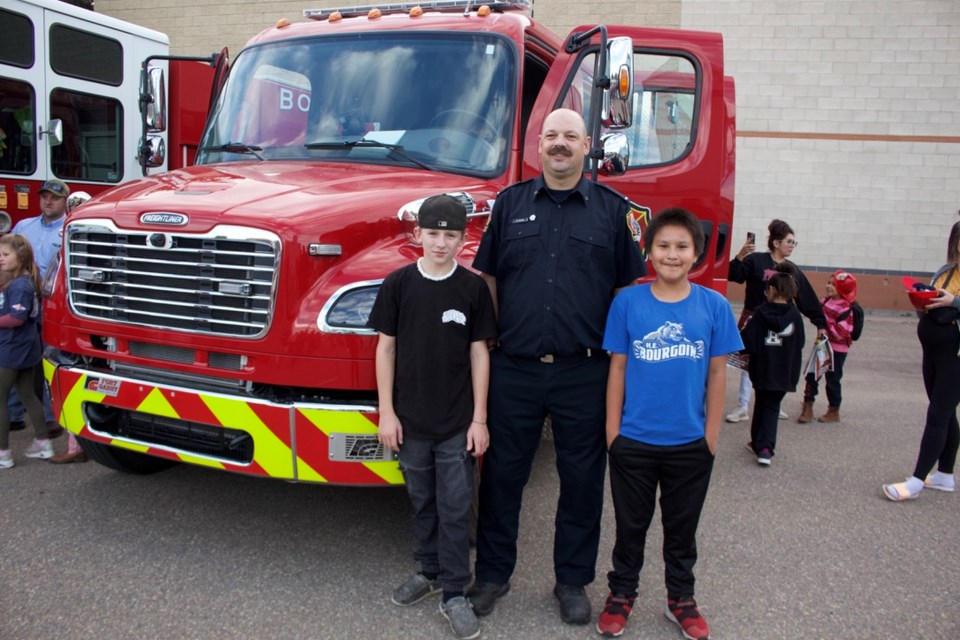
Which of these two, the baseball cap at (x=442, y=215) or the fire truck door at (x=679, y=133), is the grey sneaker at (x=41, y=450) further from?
the fire truck door at (x=679, y=133)

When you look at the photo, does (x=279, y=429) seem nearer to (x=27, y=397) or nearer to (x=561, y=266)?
(x=561, y=266)

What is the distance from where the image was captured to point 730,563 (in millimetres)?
4031

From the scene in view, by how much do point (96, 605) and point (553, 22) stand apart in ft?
45.8

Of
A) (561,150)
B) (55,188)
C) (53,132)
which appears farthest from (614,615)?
(53,132)

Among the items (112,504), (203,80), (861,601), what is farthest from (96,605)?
(203,80)

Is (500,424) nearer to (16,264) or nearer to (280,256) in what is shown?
(280,256)

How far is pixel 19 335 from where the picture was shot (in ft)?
16.6

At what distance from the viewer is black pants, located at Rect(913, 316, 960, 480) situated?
4.79 m

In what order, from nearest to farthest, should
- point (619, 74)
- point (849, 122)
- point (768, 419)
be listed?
point (619, 74), point (768, 419), point (849, 122)

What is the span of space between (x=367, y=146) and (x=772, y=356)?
320cm

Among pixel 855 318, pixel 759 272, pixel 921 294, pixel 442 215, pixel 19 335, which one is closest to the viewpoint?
pixel 442 215

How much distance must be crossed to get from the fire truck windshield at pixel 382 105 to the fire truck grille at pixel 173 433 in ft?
5.46

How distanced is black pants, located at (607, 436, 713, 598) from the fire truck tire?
2.78 meters

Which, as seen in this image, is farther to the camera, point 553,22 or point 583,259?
point 553,22
